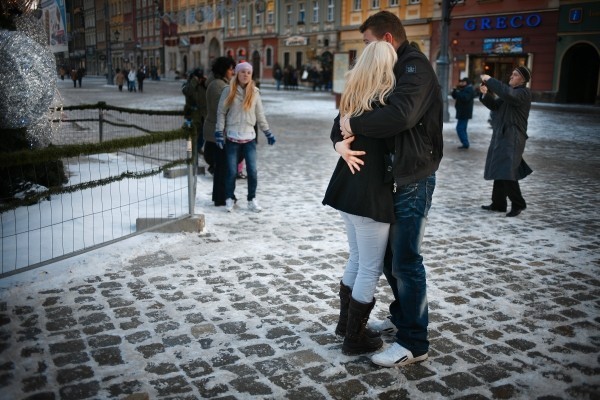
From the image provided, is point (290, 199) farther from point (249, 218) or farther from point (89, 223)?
point (89, 223)

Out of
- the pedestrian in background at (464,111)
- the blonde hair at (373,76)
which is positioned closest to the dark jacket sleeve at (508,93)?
the blonde hair at (373,76)

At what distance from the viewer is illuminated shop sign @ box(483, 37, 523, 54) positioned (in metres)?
31.2

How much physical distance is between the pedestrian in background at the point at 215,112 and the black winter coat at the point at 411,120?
4.38 meters

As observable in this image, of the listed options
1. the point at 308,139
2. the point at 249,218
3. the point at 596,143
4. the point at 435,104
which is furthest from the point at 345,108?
the point at 596,143

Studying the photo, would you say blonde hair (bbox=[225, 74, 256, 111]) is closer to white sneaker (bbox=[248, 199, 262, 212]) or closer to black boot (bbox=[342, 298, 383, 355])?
white sneaker (bbox=[248, 199, 262, 212])

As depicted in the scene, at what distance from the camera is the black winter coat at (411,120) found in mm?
3068

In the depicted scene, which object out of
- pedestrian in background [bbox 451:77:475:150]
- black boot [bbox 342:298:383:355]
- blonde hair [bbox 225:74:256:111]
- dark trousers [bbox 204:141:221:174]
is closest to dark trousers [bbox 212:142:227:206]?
blonde hair [bbox 225:74:256:111]

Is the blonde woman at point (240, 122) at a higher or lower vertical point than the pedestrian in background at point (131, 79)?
lower

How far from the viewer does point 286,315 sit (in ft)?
13.8

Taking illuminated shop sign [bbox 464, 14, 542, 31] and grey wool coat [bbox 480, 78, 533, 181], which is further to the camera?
illuminated shop sign [bbox 464, 14, 542, 31]

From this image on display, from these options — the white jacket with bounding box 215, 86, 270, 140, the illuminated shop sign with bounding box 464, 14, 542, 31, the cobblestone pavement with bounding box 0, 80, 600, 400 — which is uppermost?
the illuminated shop sign with bounding box 464, 14, 542, 31

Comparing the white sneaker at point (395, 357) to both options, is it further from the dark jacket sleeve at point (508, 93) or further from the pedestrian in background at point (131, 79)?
the pedestrian in background at point (131, 79)

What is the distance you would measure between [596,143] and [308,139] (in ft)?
24.6

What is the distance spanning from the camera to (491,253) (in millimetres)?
5742
